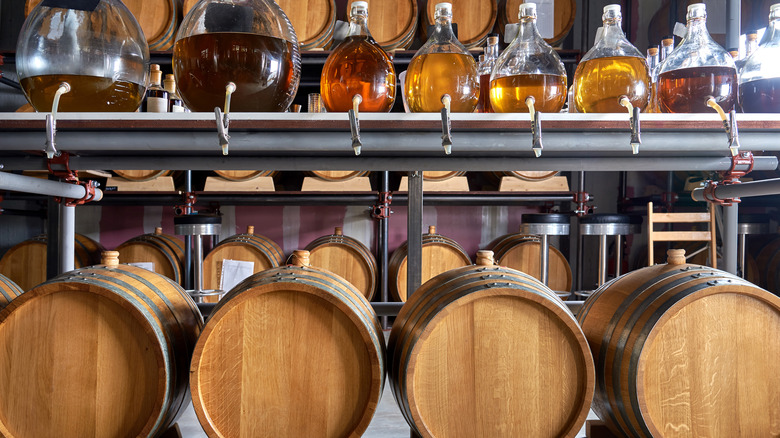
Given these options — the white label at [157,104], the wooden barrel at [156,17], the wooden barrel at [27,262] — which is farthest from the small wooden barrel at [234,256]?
the white label at [157,104]

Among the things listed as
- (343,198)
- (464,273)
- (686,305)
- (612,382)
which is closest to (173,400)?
(464,273)

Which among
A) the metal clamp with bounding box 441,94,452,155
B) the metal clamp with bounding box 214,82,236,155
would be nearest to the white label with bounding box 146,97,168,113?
the metal clamp with bounding box 214,82,236,155

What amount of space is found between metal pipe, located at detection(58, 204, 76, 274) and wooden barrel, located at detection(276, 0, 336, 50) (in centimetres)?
280

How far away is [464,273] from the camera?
134cm

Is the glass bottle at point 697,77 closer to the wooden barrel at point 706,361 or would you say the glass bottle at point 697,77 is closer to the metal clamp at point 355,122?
the wooden barrel at point 706,361

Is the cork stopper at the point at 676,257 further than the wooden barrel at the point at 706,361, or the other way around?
the cork stopper at the point at 676,257

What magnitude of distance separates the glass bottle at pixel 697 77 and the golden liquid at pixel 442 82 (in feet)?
1.49

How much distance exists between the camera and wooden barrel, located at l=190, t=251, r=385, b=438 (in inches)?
46.8

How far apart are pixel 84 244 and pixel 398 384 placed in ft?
12.2

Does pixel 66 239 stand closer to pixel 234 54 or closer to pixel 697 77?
pixel 234 54

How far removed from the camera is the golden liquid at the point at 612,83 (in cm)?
114

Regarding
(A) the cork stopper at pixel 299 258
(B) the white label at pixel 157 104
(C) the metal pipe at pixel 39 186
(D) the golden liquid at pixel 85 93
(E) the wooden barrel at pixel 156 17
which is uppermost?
(E) the wooden barrel at pixel 156 17

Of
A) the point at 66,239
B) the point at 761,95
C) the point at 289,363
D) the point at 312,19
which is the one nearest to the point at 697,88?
the point at 761,95

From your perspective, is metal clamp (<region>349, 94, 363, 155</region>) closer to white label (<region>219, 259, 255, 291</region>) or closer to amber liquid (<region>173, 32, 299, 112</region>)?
amber liquid (<region>173, 32, 299, 112</region>)
